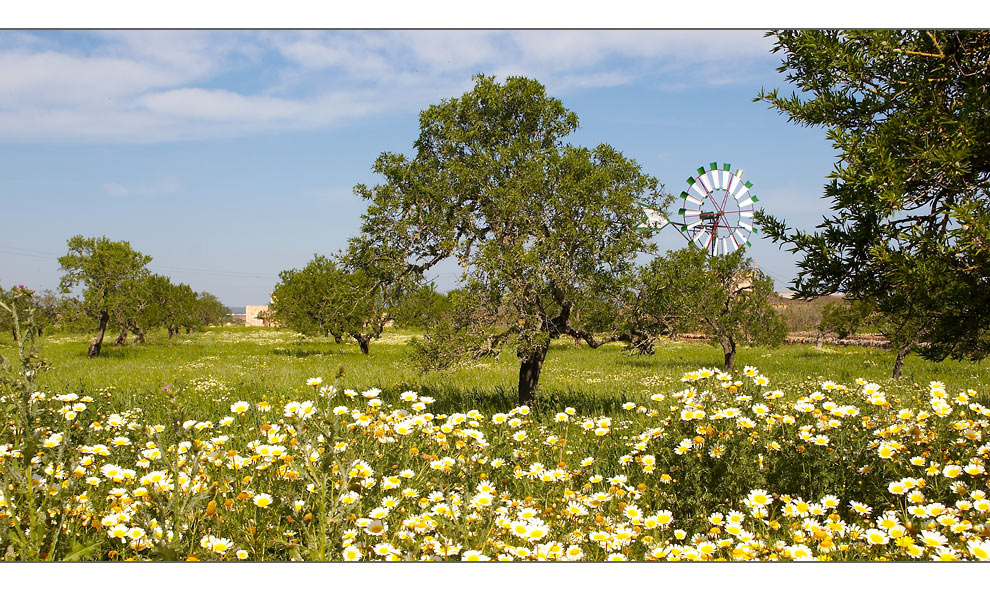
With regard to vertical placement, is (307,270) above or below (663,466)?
above

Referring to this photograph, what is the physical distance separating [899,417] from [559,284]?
12.0 feet

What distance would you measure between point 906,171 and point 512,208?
4.07 m

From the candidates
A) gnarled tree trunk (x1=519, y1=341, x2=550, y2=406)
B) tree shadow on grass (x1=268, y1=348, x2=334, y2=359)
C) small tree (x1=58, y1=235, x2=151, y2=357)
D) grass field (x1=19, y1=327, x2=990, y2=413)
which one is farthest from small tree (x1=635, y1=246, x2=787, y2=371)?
small tree (x1=58, y1=235, x2=151, y2=357)

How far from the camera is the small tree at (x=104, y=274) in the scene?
17938 mm

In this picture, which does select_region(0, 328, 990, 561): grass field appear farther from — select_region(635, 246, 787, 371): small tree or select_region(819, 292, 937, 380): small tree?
select_region(635, 246, 787, 371): small tree

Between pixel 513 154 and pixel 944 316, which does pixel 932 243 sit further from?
pixel 513 154

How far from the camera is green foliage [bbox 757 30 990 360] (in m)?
3.16

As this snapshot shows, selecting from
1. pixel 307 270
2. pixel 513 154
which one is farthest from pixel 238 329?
pixel 513 154

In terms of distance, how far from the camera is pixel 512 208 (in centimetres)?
664

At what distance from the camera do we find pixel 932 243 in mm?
3150

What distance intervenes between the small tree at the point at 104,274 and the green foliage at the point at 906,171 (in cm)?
1971

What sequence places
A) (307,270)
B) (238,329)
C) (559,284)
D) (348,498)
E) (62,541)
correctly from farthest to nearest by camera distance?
1. (238,329)
2. (307,270)
3. (559,284)
4. (62,541)
5. (348,498)

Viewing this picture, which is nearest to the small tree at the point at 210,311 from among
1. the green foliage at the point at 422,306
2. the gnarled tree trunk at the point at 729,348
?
the gnarled tree trunk at the point at 729,348
